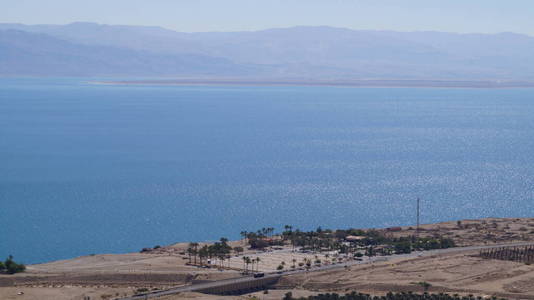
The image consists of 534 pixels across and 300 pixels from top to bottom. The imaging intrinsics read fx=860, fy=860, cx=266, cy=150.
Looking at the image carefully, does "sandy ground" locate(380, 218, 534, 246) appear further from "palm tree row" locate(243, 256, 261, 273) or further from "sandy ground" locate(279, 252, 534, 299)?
"palm tree row" locate(243, 256, 261, 273)

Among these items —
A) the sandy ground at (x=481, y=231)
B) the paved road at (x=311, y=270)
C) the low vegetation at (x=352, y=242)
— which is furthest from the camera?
the sandy ground at (x=481, y=231)

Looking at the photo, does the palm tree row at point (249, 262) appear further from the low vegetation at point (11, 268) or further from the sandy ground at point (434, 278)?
the low vegetation at point (11, 268)

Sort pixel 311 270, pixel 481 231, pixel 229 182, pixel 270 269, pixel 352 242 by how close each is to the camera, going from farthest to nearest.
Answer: pixel 229 182 → pixel 481 231 → pixel 352 242 → pixel 270 269 → pixel 311 270

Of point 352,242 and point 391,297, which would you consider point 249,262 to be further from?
point 391,297

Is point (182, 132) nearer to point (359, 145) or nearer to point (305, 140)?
point (305, 140)

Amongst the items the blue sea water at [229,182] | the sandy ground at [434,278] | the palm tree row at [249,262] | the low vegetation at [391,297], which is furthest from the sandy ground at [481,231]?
the low vegetation at [391,297]

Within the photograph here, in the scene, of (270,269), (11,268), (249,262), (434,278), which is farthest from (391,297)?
(11,268)

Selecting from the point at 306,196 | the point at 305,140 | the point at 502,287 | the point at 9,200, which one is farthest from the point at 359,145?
the point at 502,287

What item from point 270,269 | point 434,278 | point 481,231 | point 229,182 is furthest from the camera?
point 229,182
